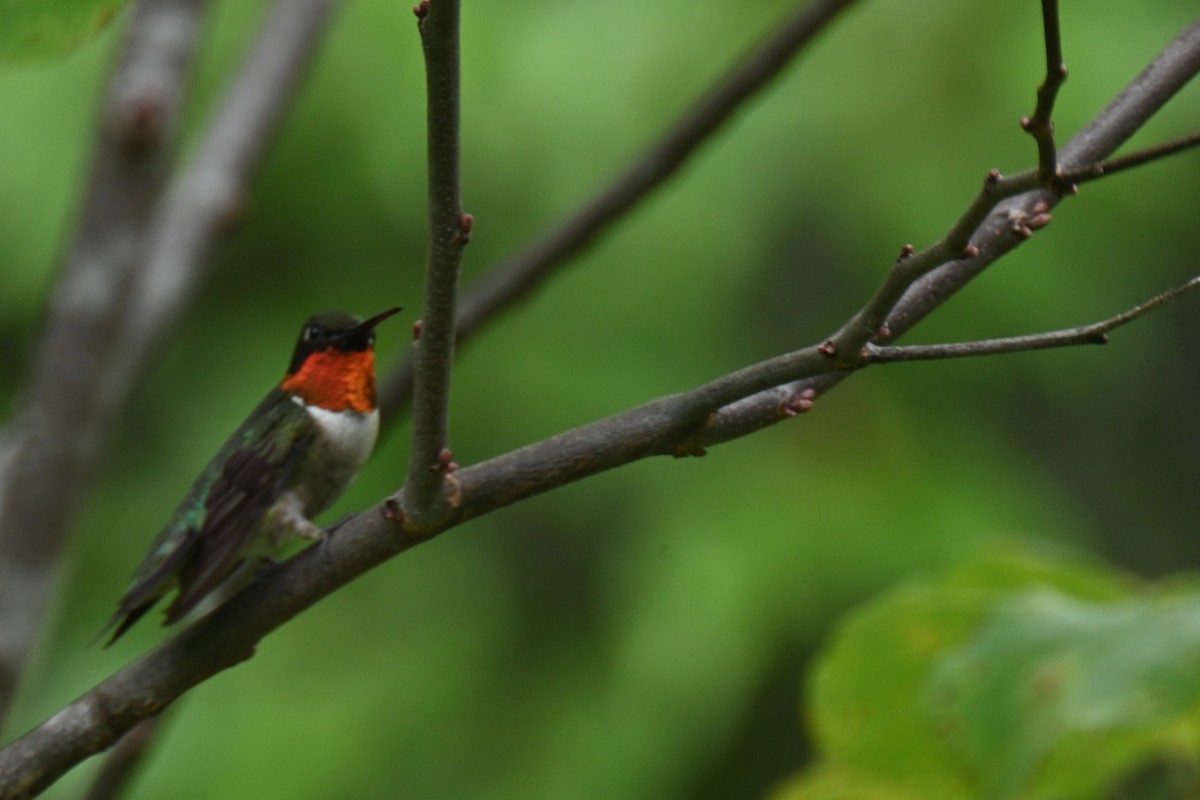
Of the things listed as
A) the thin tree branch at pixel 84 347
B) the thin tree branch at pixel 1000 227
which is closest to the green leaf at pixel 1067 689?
the thin tree branch at pixel 1000 227

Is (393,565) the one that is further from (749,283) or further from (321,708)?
(749,283)

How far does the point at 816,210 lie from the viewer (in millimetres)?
6020

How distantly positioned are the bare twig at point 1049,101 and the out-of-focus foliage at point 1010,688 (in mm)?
949

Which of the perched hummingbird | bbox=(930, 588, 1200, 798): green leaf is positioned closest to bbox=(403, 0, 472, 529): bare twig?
the perched hummingbird

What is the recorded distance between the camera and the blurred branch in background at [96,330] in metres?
2.62

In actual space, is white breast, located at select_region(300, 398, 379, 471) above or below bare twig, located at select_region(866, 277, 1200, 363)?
above

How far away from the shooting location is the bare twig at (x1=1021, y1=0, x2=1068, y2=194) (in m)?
1.35

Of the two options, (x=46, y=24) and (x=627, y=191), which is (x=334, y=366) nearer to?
(x=627, y=191)

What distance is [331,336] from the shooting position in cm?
312

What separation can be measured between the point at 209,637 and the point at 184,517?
879mm

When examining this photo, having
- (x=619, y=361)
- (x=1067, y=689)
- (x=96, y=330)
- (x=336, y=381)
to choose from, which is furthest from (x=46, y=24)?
(x=619, y=361)

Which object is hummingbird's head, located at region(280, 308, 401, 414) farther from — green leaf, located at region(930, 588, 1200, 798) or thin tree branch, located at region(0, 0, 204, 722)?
green leaf, located at region(930, 588, 1200, 798)

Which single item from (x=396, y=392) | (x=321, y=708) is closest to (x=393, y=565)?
(x=321, y=708)

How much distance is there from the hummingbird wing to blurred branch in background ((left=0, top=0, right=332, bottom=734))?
0.18m
